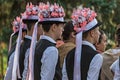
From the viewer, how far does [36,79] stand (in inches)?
270

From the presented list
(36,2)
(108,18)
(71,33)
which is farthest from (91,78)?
(108,18)

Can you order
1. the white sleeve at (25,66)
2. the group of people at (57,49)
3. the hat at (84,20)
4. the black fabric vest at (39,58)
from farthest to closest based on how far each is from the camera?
the white sleeve at (25,66) < the black fabric vest at (39,58) < the hat at (84,20) < the group of people at (57,49)

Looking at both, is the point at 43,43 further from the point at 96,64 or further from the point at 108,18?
the point at 108,18

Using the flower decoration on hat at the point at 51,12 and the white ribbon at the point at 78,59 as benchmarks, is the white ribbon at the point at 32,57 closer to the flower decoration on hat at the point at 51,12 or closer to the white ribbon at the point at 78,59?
the flower decoration on hat at the point at 51,12

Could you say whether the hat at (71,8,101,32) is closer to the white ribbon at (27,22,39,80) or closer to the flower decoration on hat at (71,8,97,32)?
the flower decoration on hat at (71,8,97,32)

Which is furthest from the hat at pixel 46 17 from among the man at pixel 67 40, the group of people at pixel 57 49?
the man at pixel 67 40

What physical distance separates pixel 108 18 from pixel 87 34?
5.34 metres

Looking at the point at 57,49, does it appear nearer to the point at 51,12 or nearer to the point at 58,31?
the point at 58,31

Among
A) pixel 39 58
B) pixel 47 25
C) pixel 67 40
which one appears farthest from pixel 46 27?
pixel 67 40

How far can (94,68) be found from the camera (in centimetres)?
615

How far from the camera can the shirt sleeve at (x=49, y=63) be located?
6621mm

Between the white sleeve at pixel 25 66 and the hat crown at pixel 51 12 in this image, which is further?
the white sleeve at pixel 25 66

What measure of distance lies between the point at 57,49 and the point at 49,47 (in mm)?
227

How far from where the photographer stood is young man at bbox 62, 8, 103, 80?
20.3 feet
